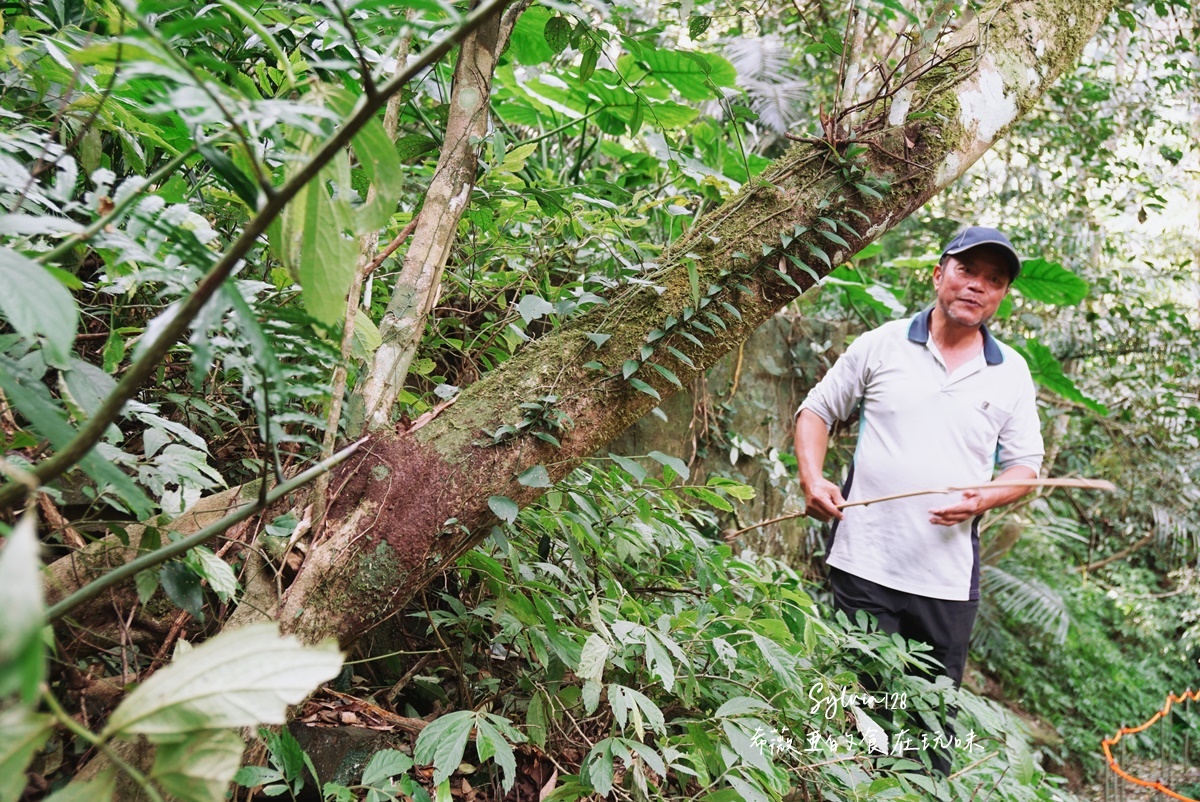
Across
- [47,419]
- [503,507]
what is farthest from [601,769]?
[47,419]

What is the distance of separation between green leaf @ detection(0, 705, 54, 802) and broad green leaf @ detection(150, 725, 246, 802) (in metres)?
0.07

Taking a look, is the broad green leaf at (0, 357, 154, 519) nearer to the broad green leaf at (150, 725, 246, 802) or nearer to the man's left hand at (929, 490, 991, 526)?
the broad green leaf at (150, 725, 246, 802)

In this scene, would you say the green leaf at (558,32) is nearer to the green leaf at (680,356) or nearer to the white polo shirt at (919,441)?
the green leaf at (680,356)

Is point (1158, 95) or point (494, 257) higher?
point (1158, 95)

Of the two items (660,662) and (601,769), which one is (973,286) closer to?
(660,662)

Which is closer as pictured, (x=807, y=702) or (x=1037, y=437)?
(x=807, y=702)

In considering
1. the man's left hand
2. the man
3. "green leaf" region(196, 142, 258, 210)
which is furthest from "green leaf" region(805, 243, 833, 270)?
"green leaf" region(196, 142, 258, 210)

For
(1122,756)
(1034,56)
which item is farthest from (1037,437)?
(1122,756)

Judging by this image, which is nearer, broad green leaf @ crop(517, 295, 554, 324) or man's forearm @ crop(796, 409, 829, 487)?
broad green leaf @ crop(517, 295, 554, 324)

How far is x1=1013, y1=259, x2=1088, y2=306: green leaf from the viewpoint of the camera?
3781mm

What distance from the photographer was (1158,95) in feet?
14.0

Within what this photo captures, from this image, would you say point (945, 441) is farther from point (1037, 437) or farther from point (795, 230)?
point (795, 230)

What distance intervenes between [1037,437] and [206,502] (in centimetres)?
229

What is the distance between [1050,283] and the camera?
3.89 m
